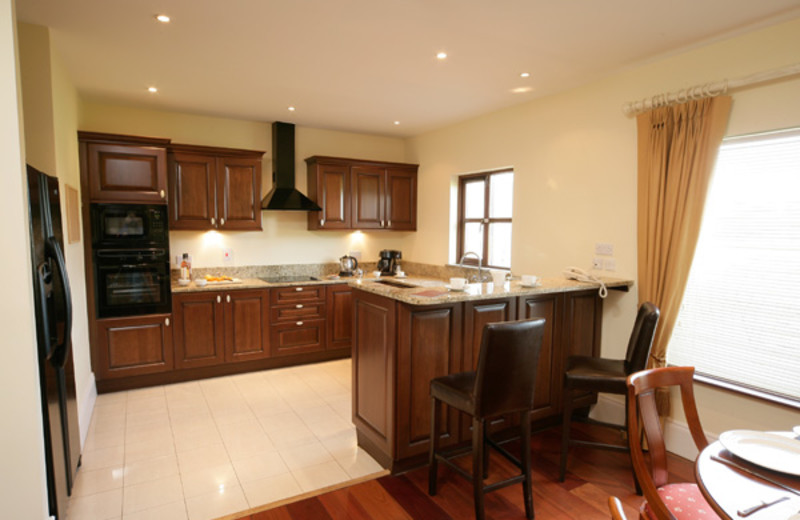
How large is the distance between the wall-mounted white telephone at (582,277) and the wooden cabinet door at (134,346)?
11.6 feet

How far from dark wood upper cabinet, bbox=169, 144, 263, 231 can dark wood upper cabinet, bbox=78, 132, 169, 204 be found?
0.94ft

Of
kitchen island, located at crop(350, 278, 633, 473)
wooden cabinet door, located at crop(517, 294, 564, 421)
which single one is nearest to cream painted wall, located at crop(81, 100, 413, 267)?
kitchen island, located at crop(350, 278, 633, 473)

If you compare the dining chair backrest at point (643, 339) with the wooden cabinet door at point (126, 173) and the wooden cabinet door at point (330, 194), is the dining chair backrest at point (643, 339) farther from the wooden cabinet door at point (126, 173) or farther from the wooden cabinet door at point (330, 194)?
the wooden cabinet door at point (126, 173)

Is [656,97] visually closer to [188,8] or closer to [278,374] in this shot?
[188,8]

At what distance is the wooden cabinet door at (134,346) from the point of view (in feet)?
12.6

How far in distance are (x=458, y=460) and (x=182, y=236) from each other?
356 centimetres

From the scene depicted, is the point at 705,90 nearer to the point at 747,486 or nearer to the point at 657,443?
the point at 657,443

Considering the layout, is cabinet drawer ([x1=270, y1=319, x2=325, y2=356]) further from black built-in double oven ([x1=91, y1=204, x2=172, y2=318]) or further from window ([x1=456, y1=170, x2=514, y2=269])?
window ([x1=456, y1=170, x2=514, y2=269])

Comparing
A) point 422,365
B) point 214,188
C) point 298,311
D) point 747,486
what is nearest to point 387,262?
point 298,311

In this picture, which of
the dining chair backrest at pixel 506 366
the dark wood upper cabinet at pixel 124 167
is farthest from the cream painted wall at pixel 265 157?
the dining chair backrest at pixel 506 366

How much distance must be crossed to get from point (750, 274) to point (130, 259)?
4627mm

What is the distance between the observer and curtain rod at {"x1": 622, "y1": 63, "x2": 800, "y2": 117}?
93.3 inches

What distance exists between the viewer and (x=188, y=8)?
7.64ft

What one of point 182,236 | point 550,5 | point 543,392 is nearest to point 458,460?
point 543,392
